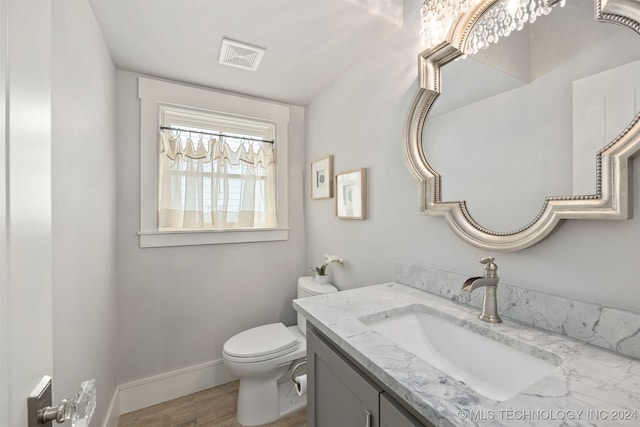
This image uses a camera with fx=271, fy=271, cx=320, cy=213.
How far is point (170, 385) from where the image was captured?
1.89 m

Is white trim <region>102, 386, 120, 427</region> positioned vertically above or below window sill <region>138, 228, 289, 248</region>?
below

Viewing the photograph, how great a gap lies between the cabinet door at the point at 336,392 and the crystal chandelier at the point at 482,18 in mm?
1234

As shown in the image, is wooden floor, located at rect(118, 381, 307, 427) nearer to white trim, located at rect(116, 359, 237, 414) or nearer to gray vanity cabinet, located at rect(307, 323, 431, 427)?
white trim, located at rect(116, 359, 237, 414)

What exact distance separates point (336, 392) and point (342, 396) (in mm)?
32

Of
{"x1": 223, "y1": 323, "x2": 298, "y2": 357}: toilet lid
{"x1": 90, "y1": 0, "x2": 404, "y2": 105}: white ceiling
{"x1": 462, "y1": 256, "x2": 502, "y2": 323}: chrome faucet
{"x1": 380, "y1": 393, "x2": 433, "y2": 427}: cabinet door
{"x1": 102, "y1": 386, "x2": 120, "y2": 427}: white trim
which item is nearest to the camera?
{"x1": 380, "y1": 393, "x2": 433, "y2": 427}: cabinet door

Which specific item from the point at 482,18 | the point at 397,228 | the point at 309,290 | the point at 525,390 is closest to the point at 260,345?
the point at 309,290

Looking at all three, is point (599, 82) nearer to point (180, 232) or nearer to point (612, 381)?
point (612, 381)

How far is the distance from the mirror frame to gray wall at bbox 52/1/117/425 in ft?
4.52

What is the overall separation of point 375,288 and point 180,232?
1425 millimetres

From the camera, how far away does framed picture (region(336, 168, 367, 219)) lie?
1.65 m

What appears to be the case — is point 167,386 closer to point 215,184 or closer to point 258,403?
point 258,403

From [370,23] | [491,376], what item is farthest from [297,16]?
[491,376]

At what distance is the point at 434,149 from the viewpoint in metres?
1.22

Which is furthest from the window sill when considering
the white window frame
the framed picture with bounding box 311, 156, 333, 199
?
the framed picture with bounding box 311, 156, 333, 199
